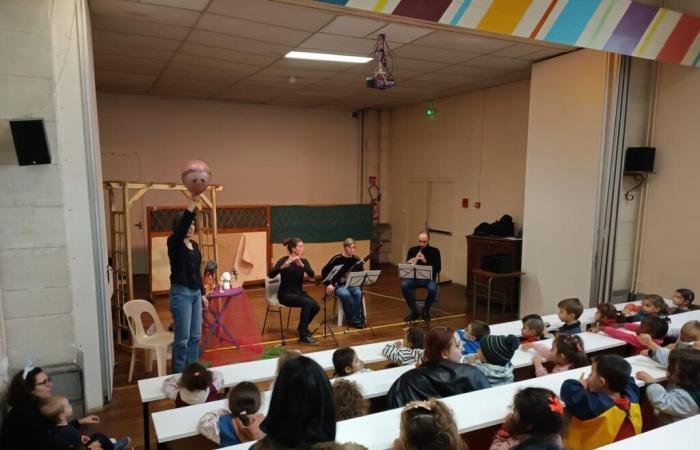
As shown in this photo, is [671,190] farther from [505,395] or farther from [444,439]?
[444,439]

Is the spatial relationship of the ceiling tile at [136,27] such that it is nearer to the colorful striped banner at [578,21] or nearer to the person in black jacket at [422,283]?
the colorful striped banner at [578,21]

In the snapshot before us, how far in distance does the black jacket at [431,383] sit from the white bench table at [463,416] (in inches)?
2.0

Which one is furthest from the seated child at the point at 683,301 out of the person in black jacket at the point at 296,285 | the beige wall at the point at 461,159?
the person in black jacket at the point at 296,285

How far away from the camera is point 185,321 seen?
3578 millimetres

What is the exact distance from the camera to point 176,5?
12.0ft

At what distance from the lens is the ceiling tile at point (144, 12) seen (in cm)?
363

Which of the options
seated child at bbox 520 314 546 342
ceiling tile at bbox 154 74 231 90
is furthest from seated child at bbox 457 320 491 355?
ceiling tile at bbox 154 74 231 90

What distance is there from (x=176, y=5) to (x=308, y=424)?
142 inches

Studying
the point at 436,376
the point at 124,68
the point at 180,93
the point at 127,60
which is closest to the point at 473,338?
the point at 436,376

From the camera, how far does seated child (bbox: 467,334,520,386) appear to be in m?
2.57

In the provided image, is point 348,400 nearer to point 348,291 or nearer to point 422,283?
point 348,291

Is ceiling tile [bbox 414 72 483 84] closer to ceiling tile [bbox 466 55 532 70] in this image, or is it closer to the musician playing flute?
ceiling tile [bbox 466 55 532 70]

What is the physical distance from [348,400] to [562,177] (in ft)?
13.3

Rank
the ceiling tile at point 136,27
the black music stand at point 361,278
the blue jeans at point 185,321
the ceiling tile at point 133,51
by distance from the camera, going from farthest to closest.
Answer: the black music stand at point 361,278 < the ceiling tile at point 133,51 < the ceiling tile at point 136,27 < the blue jeans at point 185,321
